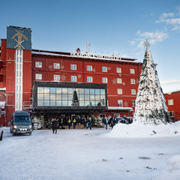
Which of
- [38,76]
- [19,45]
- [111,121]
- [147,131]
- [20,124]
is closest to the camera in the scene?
[147,131]

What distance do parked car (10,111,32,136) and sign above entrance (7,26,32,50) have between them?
80.7 ft

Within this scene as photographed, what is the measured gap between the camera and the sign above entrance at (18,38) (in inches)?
1660

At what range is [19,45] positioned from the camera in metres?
42.6

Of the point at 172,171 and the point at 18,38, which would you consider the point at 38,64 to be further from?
the point at 172,171

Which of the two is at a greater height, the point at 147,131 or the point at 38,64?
the point at 38,64

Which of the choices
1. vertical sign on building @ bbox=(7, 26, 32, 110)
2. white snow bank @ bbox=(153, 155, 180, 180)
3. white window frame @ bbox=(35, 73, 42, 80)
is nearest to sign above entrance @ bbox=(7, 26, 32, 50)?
vertical sign on building @ bbox=(7, 26, 32, 110)

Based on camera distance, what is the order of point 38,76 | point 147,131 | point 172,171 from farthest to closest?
point 38,76, point 147,131, point 172,171

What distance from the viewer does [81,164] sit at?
7.31m

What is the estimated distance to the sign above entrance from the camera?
42156 millimetres

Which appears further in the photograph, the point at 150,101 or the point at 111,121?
the point at 111,121

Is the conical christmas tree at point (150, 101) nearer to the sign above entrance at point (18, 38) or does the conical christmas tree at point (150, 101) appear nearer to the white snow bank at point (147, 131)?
the white snow bank at point (147, 131)

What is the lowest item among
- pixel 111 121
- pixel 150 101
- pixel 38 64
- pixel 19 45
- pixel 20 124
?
pixel 111 121

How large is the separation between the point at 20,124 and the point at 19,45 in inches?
1060


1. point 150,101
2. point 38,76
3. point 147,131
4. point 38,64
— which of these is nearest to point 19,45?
point 38,64
